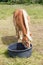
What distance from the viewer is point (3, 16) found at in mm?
11320

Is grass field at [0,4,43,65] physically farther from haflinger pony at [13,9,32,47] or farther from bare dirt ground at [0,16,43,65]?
haflinger pony at [13,9,32,47]

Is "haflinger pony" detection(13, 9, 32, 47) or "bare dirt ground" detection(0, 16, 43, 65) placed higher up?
"haflinger pony" detection(13, 9, 32, 47)

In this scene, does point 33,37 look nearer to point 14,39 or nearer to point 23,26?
point 14,39

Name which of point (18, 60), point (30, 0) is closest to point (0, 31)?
point (18, 60)

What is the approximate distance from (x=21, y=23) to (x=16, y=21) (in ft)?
1.08

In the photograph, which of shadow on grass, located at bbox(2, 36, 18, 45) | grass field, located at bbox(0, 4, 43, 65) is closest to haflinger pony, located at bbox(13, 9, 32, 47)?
grass field, located at bbox(0, 4, 43, 65)

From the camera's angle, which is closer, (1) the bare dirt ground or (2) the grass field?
(2) the grass field

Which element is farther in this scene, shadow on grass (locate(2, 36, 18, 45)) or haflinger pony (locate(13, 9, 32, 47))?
shadow on grass (locate(2, 36, 18, 45))

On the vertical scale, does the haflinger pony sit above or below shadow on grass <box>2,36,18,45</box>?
above

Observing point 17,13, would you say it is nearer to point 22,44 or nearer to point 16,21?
point 16,21

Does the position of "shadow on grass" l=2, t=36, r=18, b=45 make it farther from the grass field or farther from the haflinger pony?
the haflinger pony

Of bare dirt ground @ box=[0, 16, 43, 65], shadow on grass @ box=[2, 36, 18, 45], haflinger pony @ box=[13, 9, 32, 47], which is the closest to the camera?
haflinger pony @ box=[13, 9, 32, 47]

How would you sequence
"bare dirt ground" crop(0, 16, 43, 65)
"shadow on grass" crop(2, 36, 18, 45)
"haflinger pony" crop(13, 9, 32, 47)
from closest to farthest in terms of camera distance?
"haflinger pony" crop(13, 9, 32, 47)
"bare dirt ground" crop(0, 16, 43, 65)
"shadow on grass" crop(2, 36, 18, 45)

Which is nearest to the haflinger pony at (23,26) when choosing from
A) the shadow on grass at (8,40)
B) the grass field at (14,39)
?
the grass field at (14,39)
